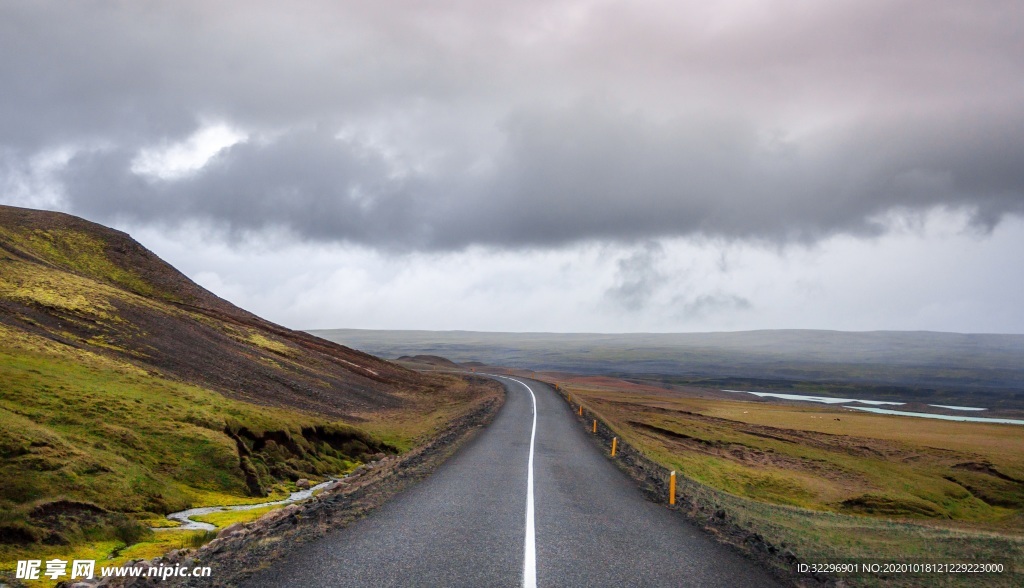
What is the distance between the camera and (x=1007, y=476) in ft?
130

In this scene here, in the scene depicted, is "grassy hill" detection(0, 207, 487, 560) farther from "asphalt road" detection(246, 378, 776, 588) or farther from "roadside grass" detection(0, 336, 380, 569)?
"asphalt road" detection(246, 378, 776, 588)

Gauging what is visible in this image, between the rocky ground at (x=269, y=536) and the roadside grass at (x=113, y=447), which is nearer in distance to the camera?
the rocky ground at (x=269, y=536)

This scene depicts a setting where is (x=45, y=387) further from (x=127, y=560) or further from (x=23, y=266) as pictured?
(x=23, y=266)

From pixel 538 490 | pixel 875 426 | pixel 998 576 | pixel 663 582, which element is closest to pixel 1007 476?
pixel 875 426

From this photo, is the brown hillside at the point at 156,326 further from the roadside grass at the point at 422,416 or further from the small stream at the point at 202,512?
the small stream at the point at 202,512

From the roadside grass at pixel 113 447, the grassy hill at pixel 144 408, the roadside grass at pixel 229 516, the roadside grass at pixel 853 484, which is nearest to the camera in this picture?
the roadside grass at pixel 113 447

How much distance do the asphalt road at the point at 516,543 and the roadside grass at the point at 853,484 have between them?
2.46 metres

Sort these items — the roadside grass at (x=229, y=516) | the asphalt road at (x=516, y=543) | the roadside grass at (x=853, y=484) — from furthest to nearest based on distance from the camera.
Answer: the roadside grass at (x=229, y=516), the roadside grass at (x=853, y=484), the asphalt road at (x=516, y=543)

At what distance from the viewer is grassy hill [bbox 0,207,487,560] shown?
47.4 feet

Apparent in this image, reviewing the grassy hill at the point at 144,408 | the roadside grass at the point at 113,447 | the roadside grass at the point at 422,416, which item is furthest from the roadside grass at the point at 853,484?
the grassy hill at the point at 144,408

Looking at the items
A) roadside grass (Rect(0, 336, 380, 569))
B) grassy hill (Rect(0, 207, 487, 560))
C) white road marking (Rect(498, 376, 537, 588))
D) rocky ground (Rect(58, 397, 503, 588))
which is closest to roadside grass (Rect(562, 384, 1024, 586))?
white road marking (Rect(498, 376, 537, 588))

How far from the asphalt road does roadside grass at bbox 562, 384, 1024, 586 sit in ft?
8.07

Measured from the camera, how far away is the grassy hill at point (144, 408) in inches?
569

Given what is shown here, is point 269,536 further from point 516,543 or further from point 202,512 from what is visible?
point 202,512
